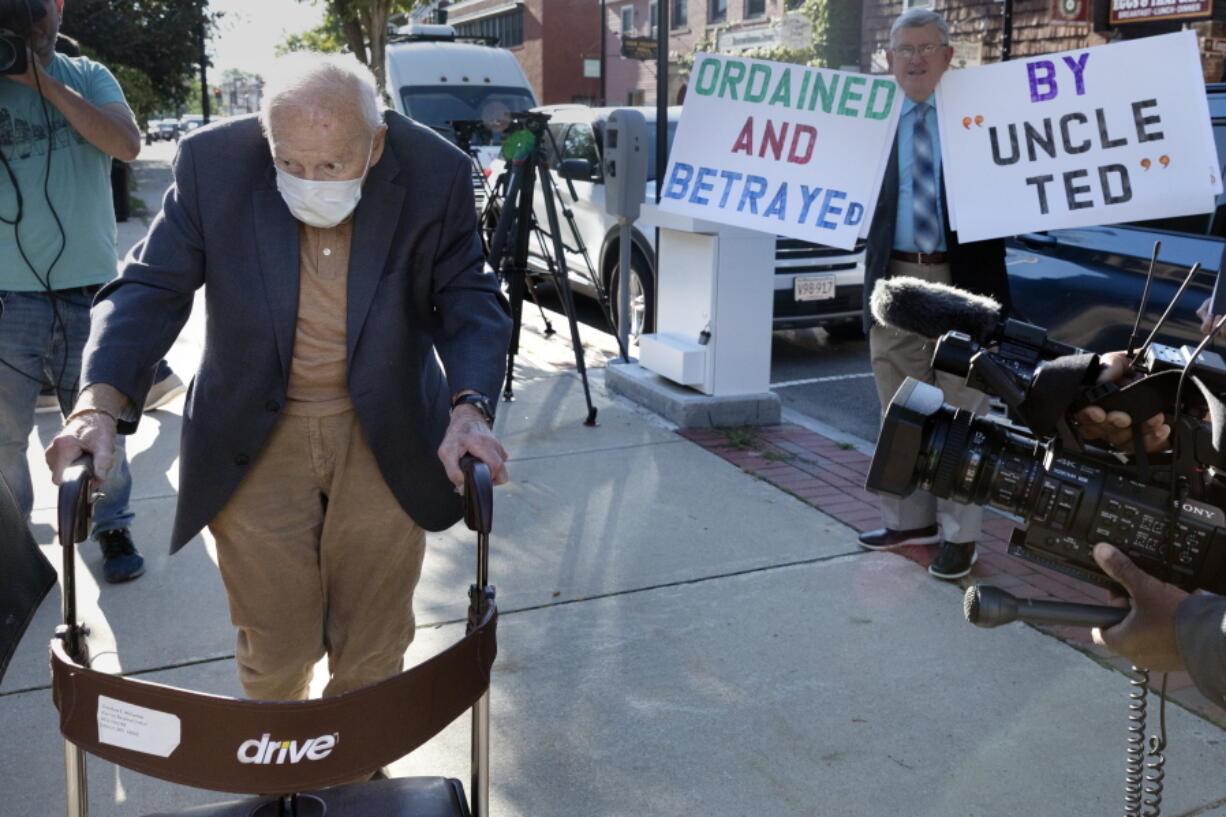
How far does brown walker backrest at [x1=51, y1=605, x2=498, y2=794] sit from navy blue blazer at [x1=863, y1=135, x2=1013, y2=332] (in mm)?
2917

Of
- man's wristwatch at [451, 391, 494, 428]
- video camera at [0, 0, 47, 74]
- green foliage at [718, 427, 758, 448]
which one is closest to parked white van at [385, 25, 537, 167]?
green foliage at [718, 427, 758, 448]

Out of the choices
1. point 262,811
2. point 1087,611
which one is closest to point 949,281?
point 1087,611

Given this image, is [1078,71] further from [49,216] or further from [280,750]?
[280,750]

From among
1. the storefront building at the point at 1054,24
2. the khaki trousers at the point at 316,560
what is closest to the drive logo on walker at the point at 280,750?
the khaki trousers at the point at 316,560

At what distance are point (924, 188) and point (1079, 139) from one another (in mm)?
560

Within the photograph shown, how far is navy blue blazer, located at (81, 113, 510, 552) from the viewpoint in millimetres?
2334

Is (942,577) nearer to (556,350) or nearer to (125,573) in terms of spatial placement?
(125,573)

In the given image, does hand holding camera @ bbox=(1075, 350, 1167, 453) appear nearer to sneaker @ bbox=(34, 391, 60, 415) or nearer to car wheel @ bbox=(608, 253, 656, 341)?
sneaker @ bbox=(34, 391, 60, 415)

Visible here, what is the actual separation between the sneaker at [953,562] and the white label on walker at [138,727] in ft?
10.3

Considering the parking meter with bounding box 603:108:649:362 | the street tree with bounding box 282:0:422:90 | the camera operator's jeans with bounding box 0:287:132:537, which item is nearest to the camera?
the camera operator's jeans with bounding box 0:287:132:537

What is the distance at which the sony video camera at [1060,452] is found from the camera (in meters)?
1.67

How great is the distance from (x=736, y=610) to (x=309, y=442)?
1.90 metres

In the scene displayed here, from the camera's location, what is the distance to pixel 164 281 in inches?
92.1

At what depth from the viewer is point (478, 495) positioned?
6.33 ft
